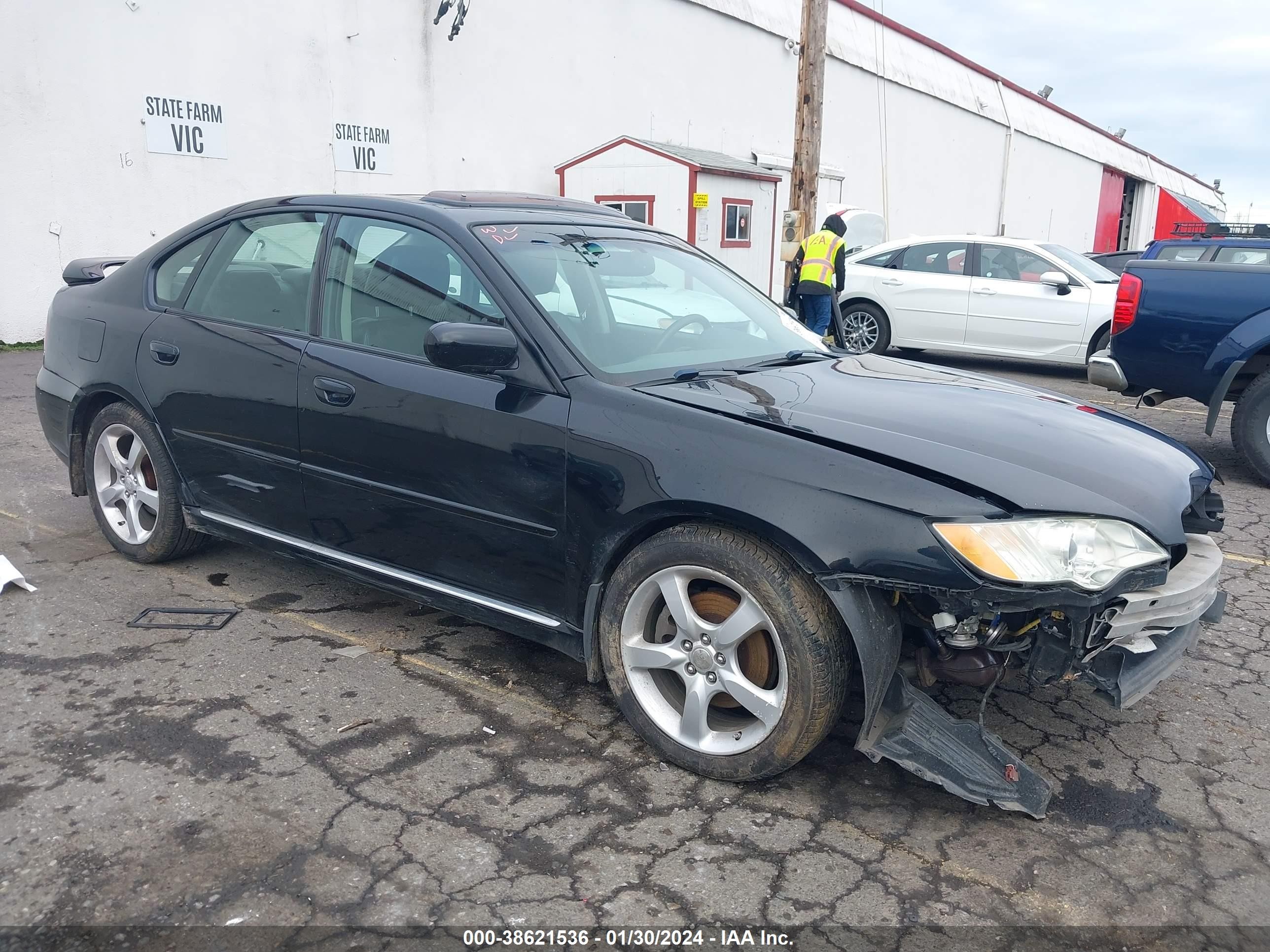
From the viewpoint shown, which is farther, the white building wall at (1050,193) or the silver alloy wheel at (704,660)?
the white building wall at (1050,193)

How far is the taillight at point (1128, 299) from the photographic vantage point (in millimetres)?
6570

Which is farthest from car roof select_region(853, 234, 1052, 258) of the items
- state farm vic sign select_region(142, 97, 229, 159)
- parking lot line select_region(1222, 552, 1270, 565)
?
state farm vic sign select_region(142, 97, 229, 159)

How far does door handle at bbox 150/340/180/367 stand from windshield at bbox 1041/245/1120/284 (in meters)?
9.85

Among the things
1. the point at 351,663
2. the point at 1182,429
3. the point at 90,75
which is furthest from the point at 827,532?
the point at 90,75

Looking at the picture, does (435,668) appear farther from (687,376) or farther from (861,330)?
(861,330)

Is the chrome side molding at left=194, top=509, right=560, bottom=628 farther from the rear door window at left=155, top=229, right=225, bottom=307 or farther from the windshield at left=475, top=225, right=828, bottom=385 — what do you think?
the rear door window at left=155, top=229, right=225, bottom=307

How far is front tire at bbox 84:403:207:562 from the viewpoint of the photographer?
4.26 m

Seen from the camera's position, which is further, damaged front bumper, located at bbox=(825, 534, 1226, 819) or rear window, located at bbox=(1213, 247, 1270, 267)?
rear window, located at bbox=(1213, 247, 1270, 267)

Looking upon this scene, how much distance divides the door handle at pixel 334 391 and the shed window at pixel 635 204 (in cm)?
1125

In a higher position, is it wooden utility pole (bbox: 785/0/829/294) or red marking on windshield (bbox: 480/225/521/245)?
wooden utility pole (bbox: 785/0/829/294)

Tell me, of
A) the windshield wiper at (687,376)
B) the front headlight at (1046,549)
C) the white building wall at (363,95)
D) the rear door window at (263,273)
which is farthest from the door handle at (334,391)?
the white building wall at (363,95)

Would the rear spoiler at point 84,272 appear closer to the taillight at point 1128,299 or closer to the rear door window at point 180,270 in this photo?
the rear door window at point 180,270

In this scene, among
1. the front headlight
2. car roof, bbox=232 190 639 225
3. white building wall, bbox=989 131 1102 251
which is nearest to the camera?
the front headlight

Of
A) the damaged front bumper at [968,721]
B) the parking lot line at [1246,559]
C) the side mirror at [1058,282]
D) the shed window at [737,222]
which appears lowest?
the parking lot line at [1246,559]
